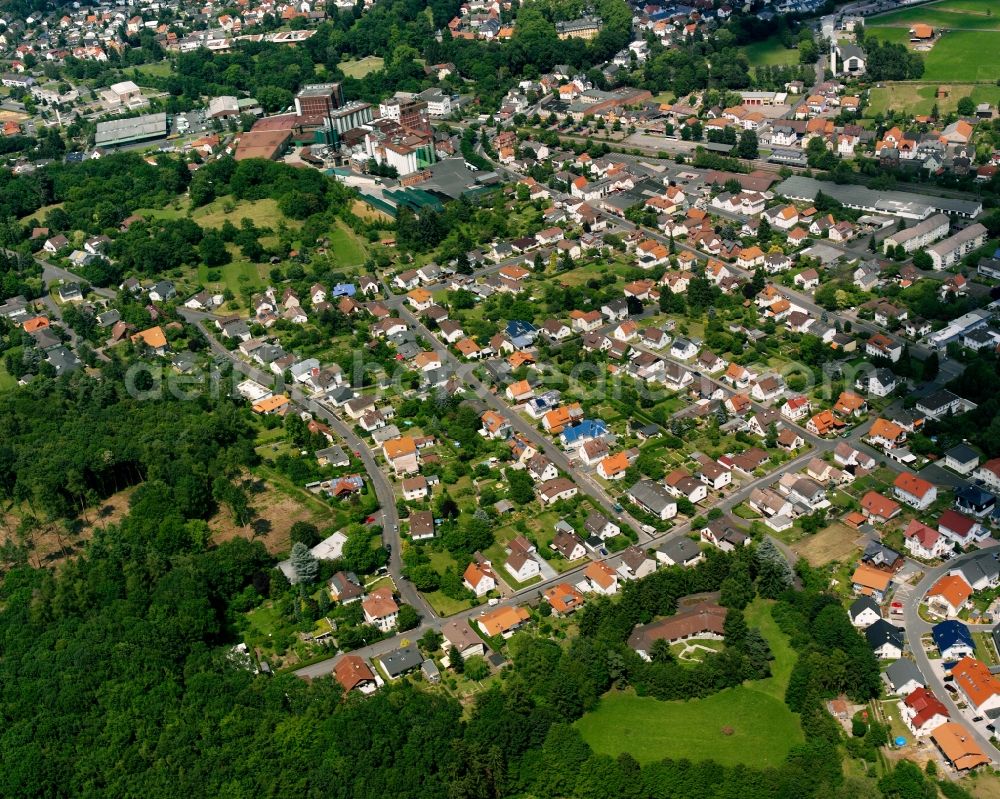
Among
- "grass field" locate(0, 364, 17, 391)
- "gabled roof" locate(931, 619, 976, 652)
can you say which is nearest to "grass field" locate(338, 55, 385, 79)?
"grass field" locate(0, 364, 17, 391)

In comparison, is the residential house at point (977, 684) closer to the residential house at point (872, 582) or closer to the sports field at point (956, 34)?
the residential house at point (872, 582)

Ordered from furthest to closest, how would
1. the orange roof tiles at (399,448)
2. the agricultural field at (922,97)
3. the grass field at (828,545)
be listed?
the agricultural field at (922,97), the orange roof tiles at (399,448), the grass field at (828,545)

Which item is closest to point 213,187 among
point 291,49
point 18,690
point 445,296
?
point 445,296

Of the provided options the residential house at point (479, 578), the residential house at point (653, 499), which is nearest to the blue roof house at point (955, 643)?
the residential house at point (653, 499)

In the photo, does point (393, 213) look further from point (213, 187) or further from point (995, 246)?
point (995, 246)

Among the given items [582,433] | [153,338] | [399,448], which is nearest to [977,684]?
[582,433]

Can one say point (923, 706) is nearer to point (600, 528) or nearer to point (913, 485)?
point (913, 485)
